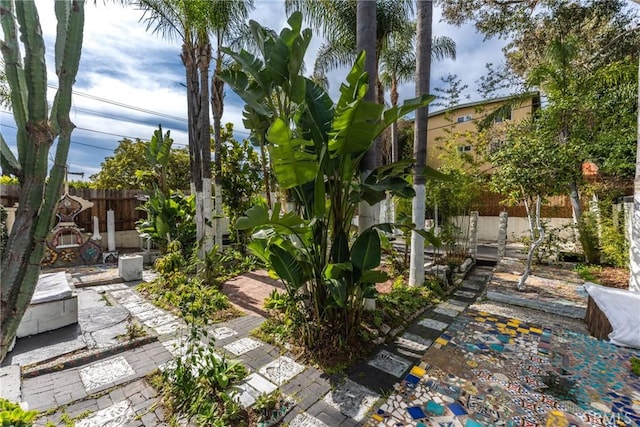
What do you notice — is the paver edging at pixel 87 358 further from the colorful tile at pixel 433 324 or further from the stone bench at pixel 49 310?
the colorful tile at pixel 433 324

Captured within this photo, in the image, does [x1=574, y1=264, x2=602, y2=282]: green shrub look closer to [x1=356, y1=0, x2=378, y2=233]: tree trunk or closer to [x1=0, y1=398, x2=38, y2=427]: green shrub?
[x1=356, y1=0, x2=378, y2=233]: tree trunk

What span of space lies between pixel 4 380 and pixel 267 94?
4.05m

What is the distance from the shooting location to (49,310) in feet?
12.4

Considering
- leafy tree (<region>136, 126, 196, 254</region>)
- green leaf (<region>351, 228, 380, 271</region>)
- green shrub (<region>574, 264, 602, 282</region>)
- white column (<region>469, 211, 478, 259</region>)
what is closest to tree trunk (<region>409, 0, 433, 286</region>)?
green leaf (<region>351, 228, 380, 271</region>)

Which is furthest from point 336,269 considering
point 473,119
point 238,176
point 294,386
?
point 473,119

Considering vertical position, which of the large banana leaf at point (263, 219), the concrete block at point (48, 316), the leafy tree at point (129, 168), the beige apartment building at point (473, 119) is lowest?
the concrete block at point (48, 316)

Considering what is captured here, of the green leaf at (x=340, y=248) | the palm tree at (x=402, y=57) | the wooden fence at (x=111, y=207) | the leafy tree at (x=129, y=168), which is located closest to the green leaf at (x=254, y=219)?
the green leaf at (x=340, y=248)

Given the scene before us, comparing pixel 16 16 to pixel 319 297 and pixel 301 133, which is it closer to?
pixel 301 133

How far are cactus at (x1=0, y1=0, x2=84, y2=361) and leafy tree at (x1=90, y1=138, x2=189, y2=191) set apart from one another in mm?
12924

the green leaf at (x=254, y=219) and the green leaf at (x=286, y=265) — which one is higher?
the green leaf at (x=254, y=219)

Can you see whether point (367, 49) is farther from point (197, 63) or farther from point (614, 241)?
point (614, 241)

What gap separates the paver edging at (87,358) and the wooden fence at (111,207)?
288 inches

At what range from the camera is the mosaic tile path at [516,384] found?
2.41 meters

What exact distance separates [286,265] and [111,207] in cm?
966
